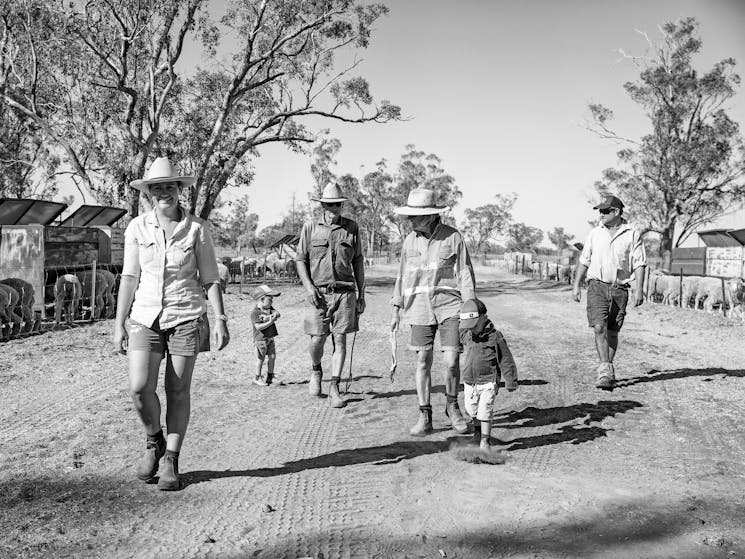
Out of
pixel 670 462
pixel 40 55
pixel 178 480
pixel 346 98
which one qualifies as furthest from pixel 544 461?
pixel 40 55

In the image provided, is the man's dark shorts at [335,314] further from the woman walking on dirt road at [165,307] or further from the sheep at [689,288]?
the sheep at [689,288]

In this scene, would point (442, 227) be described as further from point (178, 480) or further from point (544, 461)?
point (178, 480)

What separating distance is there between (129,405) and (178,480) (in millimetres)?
2413

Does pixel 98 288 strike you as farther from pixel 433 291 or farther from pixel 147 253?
pixel 147 253

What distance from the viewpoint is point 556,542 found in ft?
10.8

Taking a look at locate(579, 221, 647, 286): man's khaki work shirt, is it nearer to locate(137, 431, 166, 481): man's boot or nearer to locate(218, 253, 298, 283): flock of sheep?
locate(137, 431, 166, 481): man's boot

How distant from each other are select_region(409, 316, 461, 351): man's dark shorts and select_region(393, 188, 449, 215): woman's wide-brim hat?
81 cm

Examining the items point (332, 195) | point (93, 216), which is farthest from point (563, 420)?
point (93, 216)

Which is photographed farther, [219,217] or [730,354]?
[219,217]

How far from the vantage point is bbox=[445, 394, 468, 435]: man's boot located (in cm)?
511

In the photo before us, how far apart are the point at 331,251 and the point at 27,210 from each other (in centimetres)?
1227

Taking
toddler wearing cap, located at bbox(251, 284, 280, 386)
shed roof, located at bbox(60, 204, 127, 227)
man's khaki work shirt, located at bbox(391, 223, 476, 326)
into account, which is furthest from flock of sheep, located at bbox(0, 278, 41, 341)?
shed roof, located at bbox(60, 204, 127, 227)

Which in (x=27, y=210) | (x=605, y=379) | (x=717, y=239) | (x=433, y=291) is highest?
(x=717, y=239)

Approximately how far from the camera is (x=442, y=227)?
17.2 feet
